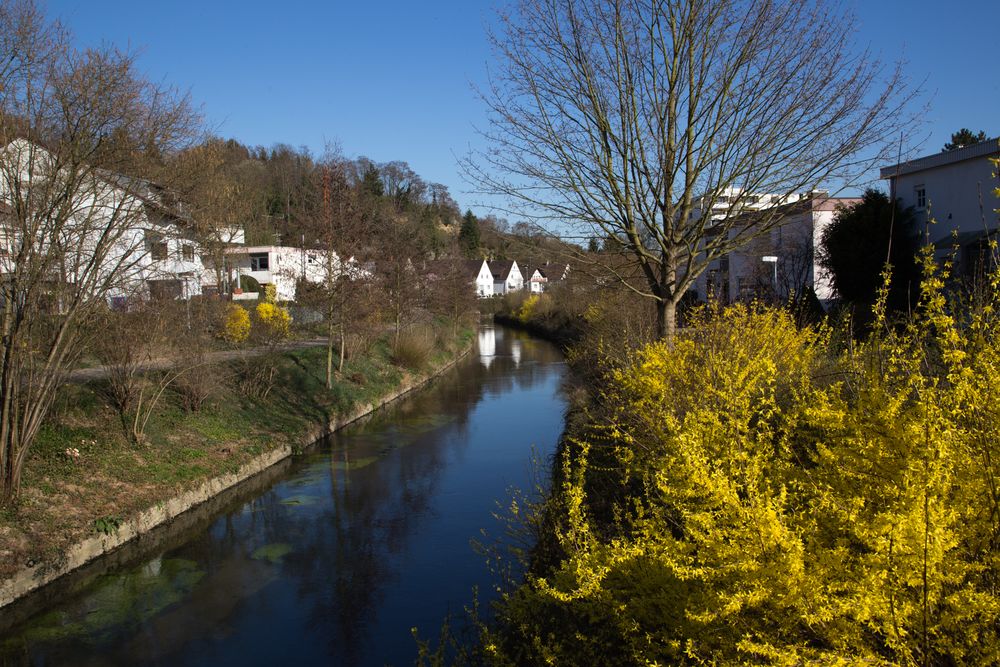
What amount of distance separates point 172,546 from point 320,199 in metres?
12.2

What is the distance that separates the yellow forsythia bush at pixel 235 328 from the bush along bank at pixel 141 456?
277 centimetres

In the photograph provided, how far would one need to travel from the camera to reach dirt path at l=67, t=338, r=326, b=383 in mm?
13811

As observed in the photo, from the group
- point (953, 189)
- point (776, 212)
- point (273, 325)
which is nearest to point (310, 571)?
point (776, 212)

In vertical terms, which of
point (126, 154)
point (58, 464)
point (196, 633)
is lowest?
point (196, 633)

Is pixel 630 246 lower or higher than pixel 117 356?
higher

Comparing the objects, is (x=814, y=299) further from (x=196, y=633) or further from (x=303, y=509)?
(x=196, y=633)

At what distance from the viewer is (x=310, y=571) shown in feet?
30.6

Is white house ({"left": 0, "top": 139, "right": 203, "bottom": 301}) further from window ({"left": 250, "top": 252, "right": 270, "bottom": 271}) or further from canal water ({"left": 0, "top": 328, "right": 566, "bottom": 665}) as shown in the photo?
window ({"left": 250, "top": 252, "right": 270, "bottom": 271})

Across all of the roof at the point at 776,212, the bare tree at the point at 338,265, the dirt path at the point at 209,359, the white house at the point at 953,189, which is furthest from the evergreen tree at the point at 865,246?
the dirt path at the point at 209,359

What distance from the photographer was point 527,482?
12.3 metres

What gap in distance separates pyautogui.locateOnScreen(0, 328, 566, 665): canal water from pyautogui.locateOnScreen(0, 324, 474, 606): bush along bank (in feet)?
1.41

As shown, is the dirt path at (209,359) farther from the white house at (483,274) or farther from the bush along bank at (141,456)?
the white house at (483,274)

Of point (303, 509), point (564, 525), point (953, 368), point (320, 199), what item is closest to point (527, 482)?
point (303, 509)

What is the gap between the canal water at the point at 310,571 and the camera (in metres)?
7.38
